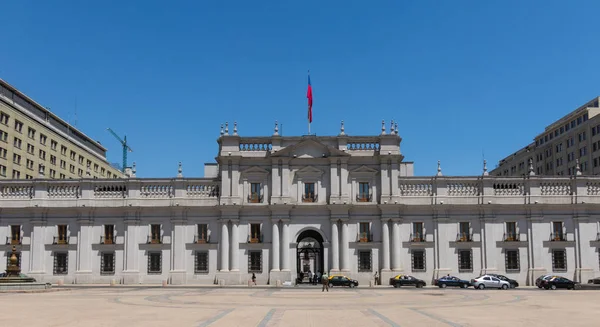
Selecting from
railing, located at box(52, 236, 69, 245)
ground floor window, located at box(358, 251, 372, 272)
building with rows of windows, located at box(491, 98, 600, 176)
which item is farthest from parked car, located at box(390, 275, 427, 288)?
building with rows of windows, located at box(491, 98, 600, 176)

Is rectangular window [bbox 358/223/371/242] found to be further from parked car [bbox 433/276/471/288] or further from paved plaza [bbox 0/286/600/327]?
paved plaza [bbox 0/286/600/327]

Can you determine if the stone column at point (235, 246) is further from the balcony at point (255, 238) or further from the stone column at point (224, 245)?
the balcony at point (255, 238)

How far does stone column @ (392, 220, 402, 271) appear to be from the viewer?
63.9 m

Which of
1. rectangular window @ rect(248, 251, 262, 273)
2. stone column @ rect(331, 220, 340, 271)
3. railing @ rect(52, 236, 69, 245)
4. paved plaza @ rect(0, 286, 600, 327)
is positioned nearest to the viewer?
paved plaza @ rect(0, 286, 600, 327)

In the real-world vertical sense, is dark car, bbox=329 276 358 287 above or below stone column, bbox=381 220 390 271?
below

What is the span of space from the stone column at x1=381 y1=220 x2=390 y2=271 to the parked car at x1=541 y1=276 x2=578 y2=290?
15.1 m

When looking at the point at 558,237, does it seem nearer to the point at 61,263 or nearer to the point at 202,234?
the point at 202,234

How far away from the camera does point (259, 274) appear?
64.4 m

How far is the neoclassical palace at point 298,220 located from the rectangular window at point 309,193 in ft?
0.48

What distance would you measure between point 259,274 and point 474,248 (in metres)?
22.0

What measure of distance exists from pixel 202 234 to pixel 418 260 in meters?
22.3

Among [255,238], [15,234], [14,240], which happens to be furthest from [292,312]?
[15,234]

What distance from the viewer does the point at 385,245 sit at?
6438cm

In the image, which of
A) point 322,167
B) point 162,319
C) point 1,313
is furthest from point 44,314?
point 322,167
